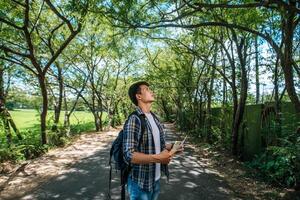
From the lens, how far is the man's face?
3316 millimetres

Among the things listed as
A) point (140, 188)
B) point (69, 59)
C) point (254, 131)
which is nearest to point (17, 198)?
point (140, 188)

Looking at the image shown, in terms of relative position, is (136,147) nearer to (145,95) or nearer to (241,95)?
(145,95)


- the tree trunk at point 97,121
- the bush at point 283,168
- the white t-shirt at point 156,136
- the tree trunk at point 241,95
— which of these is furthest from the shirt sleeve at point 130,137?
the tree trunk at point 97,121

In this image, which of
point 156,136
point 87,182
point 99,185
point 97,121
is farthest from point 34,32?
point 97,121

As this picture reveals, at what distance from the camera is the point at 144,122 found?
10.3 ft

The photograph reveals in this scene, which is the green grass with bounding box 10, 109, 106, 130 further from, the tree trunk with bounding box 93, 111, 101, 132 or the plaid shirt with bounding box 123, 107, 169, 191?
the plaid shirt with bounding box 123, 107, 169, 191

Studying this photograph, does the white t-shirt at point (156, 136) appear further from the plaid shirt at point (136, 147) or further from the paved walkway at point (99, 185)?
the paved walkway at point (99, 185)

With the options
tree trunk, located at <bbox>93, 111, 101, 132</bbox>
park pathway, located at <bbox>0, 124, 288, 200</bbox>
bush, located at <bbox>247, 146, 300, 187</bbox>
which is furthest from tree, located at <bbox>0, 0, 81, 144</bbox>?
tree trunk, located at <bbox>93, 111, 101, 132</bbox>

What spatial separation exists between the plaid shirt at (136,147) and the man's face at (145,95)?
0.36 ft

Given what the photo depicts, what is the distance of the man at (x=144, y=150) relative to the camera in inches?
116

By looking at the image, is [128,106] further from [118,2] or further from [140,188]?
[140,188]

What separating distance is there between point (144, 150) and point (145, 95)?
22.0 inches

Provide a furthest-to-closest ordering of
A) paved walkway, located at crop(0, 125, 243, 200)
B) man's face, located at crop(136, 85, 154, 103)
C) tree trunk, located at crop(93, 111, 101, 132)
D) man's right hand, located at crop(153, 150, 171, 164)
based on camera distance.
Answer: tree trunk, located at crop(93, 111, 101, 132) < paved walkway, located at crop(0, 125, 243, 200) < man's face, located at crop(136, 85, 154, 103) < man's right hand, located at crop(153, 150, 171, 164)

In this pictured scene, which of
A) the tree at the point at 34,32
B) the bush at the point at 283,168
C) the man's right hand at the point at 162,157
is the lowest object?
the bush at the point at 283,168
